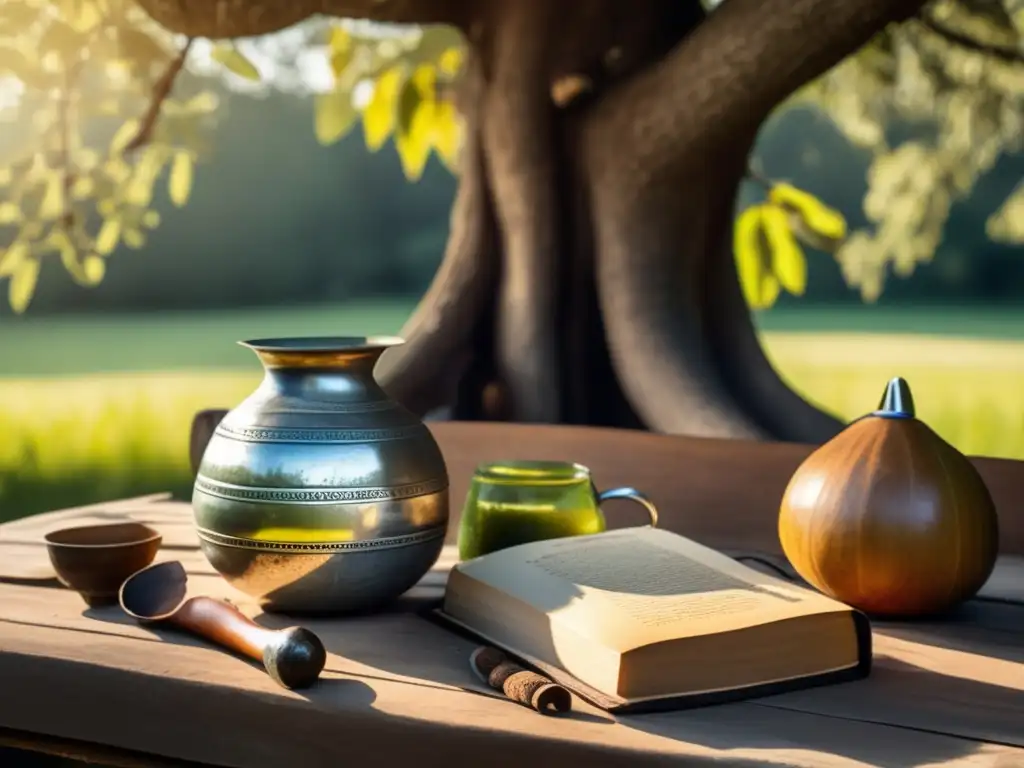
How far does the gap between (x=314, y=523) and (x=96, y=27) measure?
1.13 metres

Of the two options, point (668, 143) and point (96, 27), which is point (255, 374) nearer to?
point (96, 27)

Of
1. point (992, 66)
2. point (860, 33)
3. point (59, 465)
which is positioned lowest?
point (59, 465)

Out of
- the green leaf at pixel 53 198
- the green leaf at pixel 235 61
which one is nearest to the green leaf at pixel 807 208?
the green leaf at pixel 235 61

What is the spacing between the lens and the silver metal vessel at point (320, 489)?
0.77 meters

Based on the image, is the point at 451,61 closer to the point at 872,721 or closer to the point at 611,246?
the point at 611,246

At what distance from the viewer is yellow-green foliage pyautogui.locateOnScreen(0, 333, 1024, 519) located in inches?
117

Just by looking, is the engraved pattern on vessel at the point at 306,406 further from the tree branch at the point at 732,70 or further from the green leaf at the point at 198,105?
the green leaf at the point at 198,105

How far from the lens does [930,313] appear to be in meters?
Result: 3.85

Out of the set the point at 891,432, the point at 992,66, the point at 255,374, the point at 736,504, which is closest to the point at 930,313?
the point at 992,66

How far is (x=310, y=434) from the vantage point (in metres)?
0.78

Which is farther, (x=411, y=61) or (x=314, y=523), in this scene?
(x=411, y=61)

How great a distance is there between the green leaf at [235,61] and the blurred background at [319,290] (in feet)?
5.62

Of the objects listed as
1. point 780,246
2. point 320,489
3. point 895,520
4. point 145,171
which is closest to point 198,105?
point 145,171

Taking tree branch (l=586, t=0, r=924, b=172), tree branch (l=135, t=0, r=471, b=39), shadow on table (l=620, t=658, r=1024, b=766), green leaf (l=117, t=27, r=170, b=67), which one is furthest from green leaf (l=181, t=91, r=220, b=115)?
shadow on table (l=620, t=658, r=1024, b=766)
